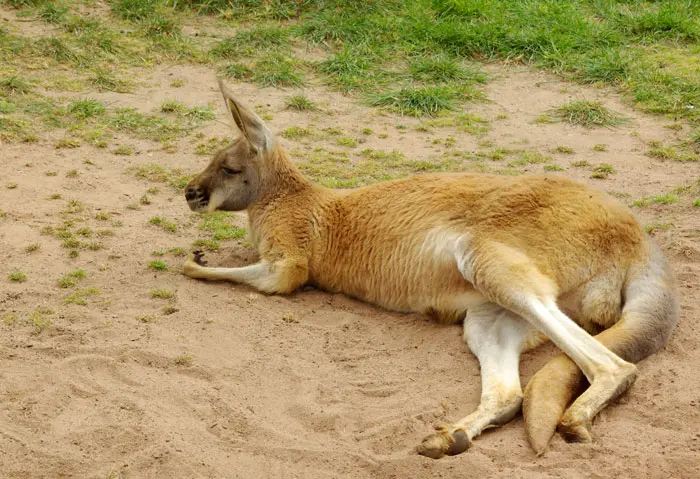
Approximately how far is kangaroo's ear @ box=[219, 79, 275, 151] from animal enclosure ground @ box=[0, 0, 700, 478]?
826mm

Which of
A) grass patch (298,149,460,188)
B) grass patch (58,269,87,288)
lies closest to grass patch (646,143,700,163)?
grass patch (298,149,460,188)

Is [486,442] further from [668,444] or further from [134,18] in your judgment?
[134,18]

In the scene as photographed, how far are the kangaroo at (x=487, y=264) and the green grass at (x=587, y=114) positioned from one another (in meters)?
3.65

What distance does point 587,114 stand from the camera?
952cm

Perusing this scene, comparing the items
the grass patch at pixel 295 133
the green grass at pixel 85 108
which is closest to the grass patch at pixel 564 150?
the grass patch at pixel 295 133

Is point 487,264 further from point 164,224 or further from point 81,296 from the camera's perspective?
point 164,224

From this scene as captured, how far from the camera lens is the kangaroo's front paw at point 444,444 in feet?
14.2

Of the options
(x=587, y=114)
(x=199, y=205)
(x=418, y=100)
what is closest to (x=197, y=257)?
(x=199, y=205)

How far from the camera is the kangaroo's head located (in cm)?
667

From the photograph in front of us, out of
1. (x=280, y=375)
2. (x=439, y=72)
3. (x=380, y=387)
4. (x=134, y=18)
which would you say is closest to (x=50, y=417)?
(x=280, y=375)

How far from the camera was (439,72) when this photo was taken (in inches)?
412

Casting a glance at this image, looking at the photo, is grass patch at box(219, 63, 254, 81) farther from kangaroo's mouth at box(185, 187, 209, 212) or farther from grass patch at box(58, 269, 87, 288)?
grass patch at box(58, 269, 87, 288)

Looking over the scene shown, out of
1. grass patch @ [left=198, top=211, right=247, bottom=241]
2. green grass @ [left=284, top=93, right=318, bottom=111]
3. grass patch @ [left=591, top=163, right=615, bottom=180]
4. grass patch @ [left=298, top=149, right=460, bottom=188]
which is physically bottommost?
grass patch @ [left=198, top=211, right=247, bottom=241]

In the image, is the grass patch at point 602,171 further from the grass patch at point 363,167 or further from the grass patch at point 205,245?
the grass patch at point 205,245
